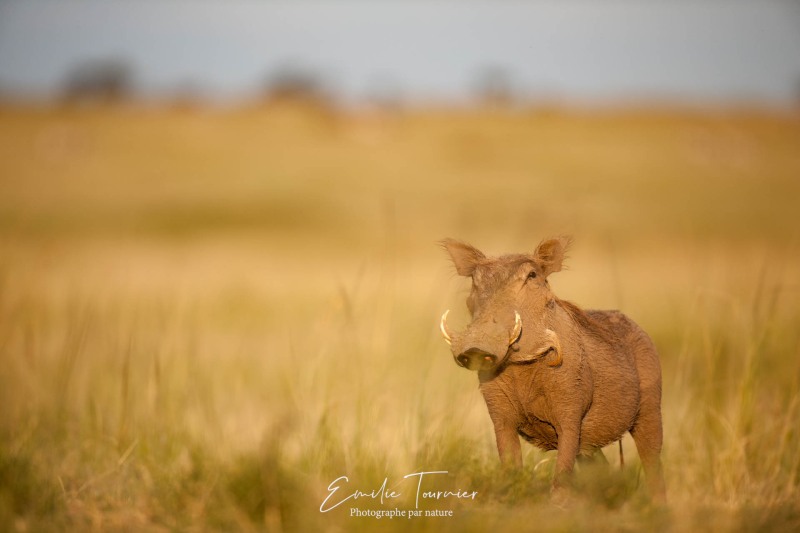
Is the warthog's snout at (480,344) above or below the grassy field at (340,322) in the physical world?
above

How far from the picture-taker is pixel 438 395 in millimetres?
5059

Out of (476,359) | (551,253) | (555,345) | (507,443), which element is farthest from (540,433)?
(551,253)

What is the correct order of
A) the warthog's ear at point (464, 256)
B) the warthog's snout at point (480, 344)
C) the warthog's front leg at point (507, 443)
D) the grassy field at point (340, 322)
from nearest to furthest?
1. the warthog's snout at point (480, 344)
2. the warthog's front leg at point (507, 443)
3. the warthog's ear at point (464, 256)
4. the grassy field at point (340, 322)

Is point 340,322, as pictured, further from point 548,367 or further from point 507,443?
point 548,367

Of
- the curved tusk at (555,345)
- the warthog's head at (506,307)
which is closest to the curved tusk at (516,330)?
the warthog's head at (506,307)

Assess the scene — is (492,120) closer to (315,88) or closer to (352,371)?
(315,88)

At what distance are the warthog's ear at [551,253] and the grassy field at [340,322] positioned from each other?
28.7 inches

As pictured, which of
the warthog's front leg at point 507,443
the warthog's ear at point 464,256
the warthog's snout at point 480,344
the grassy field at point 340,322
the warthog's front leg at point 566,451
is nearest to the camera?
the warthog's snout at point 480,344

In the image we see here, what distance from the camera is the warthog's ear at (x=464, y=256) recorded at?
9.07 ft

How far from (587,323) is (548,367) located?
36 centimetres

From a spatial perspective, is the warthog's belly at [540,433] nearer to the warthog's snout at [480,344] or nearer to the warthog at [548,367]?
the warthog at [548,367]

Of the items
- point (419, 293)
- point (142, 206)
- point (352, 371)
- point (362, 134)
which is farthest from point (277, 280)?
point (362, 134)

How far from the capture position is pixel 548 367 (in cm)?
258

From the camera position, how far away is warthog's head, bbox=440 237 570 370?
240cm
